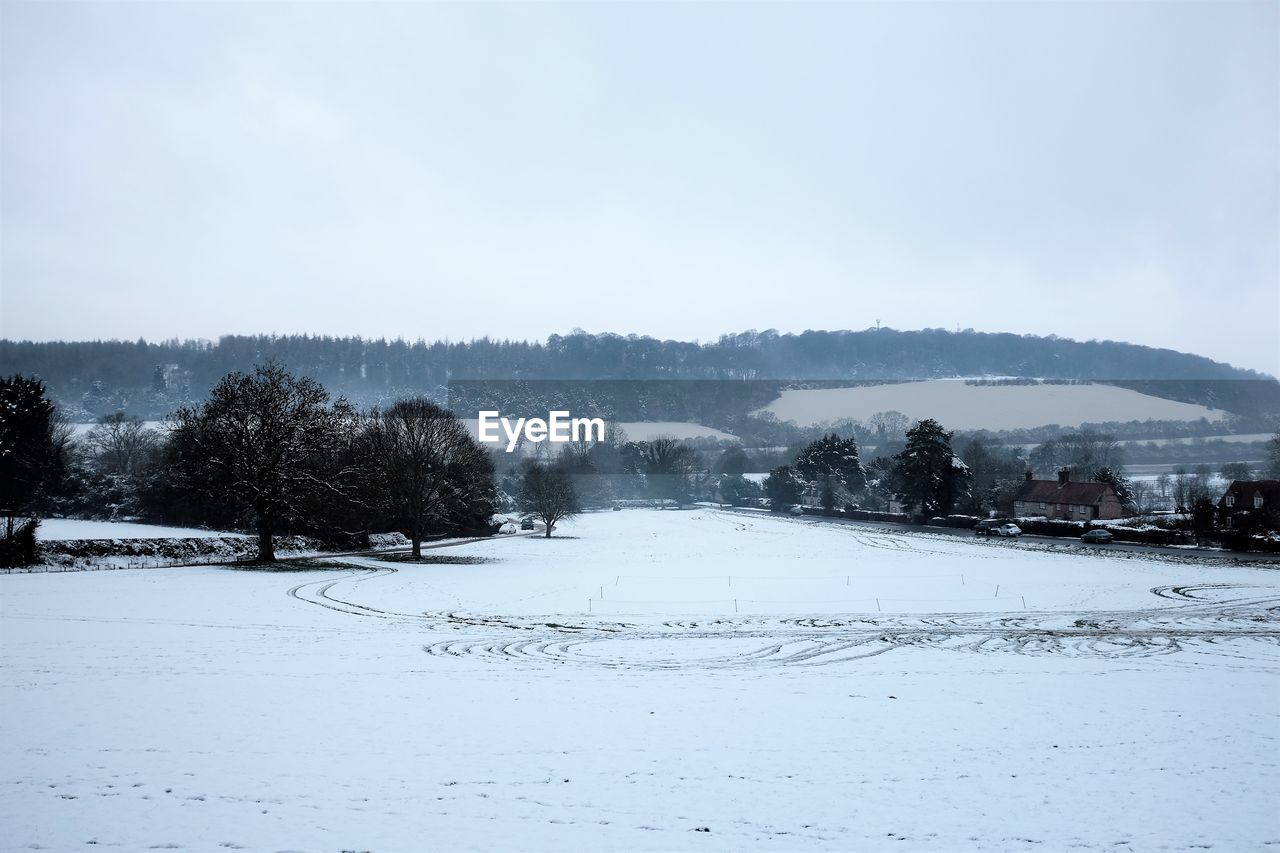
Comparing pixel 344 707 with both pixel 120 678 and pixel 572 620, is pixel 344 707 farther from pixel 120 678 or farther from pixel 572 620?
pixel 572 620

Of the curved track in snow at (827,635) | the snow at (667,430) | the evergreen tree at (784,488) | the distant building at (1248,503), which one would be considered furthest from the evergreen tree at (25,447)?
the snow at (667,430)

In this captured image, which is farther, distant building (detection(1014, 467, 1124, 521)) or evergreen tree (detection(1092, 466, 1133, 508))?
evergreen tree (detection(1092, 466, 1133, 508))

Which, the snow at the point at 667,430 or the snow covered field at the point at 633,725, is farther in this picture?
the snow at the point at 667,430

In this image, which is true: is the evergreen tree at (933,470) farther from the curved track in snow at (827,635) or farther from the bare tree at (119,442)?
the bare tree at (119,442)

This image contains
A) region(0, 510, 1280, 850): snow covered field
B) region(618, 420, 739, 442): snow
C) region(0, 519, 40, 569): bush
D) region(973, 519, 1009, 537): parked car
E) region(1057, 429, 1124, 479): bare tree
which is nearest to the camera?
region(0, 510, 1280, 850): snow covered field

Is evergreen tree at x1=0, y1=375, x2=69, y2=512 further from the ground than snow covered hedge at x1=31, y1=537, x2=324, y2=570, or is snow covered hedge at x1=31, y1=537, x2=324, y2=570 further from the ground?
evergreen tree at x1=0, y1=375, x2=69, y2=512

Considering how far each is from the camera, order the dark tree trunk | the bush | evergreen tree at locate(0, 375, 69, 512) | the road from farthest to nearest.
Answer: evergreen tree at locate(0, 375, 69, 512) < the road < the dark tree trunk < the bush

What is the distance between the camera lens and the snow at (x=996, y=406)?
157 m

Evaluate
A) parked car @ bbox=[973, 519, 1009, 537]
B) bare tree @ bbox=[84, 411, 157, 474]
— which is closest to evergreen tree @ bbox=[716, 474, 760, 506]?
parked car @ bbox=[973, 519, 1009, 537]

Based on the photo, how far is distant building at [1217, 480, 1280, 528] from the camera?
170ft

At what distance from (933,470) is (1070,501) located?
14.0 meters

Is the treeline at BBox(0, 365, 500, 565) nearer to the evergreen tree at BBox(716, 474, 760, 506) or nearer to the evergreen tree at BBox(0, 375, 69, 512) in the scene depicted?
the evergreen tree at BBox(0, 375, 69, 512)

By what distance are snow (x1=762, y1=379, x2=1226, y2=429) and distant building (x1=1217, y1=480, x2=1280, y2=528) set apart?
80.1 m

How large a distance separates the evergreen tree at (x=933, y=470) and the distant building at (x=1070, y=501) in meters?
9.78
